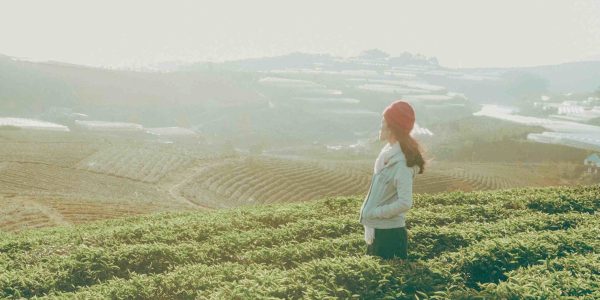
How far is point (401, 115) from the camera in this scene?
24.5ft

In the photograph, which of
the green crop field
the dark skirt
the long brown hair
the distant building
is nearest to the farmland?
the distant building

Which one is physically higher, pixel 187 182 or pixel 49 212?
pixel 49 212

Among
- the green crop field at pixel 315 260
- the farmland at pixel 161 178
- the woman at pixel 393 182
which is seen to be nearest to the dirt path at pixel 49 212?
the farmland at pixel 161 178

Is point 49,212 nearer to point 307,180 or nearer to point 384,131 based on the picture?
point 307,180

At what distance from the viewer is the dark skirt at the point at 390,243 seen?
787 cm

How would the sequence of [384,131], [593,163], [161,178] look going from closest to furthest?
[384,131]
[161,178]
[593,163]

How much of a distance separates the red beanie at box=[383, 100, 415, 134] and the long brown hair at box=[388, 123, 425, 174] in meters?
0.06

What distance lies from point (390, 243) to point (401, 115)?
192 cm

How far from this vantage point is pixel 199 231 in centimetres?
1224

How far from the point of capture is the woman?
741 centimetres

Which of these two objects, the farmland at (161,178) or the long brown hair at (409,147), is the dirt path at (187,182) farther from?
the long brown hair at (409,147)

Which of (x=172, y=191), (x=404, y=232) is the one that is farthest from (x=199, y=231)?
(x=172, y=191)

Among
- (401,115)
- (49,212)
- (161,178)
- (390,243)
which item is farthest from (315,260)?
(161,178)

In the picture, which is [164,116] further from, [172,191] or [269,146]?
[172,191]
